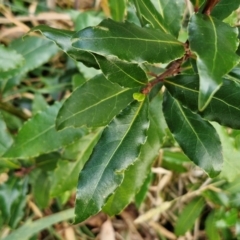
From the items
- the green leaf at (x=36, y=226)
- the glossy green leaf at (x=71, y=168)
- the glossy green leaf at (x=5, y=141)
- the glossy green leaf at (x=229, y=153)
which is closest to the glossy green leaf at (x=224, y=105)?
the glossy green leaf at (x=229, y=153)

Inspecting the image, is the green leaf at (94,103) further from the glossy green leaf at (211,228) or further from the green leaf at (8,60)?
the glossy green leaf at (211,228)

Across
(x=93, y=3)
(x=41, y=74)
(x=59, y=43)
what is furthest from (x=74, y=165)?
(x=93, y=3)

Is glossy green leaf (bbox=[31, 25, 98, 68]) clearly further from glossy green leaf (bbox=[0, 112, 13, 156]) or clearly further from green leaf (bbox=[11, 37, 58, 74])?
green leaf (bbox=[11, 37, 58, 74])

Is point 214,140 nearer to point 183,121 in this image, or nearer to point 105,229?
point 183,121

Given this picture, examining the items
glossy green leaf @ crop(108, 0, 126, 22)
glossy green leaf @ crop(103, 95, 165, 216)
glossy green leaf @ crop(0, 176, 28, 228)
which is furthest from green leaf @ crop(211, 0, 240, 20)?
glossy green leaf @ crop(0, 176, 28, 228)

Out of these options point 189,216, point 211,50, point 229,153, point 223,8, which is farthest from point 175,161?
point 211,50
